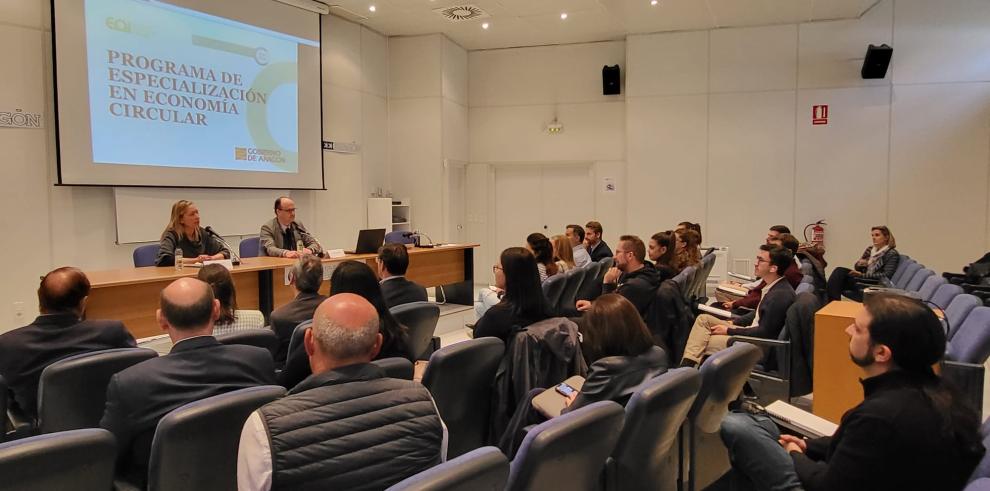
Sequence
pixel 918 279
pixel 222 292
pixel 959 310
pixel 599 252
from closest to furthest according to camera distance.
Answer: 1. pixel 222 292
2. pixel 959 310
3. pixel 918 279
4. pixel 599 252

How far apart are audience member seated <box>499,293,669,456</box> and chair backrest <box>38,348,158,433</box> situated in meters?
1.66

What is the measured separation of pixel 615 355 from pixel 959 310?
267 cm

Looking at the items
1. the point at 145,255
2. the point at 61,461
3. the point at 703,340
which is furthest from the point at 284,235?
the point at 61,461

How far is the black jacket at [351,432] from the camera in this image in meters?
1.48

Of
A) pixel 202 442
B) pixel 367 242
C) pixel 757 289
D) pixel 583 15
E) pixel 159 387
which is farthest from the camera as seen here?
pixel 583 15

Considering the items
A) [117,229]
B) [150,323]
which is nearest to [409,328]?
[150,323]

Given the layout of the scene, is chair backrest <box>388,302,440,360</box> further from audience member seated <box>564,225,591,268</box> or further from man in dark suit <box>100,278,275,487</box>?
audience member seated <box>564,225,591,268</box>

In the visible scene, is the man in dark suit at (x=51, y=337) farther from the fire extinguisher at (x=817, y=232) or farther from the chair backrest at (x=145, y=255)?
the fire extinguisher at (x=817, y=232)

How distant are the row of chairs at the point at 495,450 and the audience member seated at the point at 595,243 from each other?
425 cm

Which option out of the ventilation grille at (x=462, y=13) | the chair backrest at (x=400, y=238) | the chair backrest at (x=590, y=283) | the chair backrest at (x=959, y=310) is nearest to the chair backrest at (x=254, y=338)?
the chair backrest at (x=590, y=283)

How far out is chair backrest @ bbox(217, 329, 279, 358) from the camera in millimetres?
2631

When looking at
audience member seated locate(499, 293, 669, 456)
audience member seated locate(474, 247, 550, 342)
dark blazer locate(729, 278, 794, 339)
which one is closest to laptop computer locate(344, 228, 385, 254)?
audience member seated locate(474, 247, 550, 342)

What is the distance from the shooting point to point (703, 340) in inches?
172

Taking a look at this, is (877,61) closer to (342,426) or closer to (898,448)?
(898,448)
